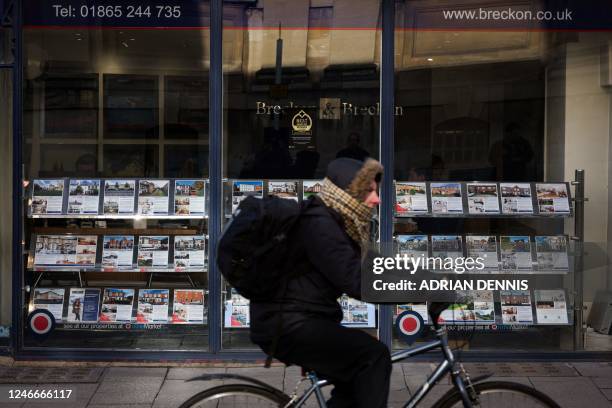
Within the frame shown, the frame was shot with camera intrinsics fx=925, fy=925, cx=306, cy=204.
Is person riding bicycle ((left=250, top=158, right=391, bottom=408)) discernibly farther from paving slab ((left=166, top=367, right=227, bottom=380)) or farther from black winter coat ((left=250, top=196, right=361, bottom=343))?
paving slab ((left=166, top=367, right=227, bottom=380))

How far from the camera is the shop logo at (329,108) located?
7.69 meters

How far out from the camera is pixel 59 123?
7.80m

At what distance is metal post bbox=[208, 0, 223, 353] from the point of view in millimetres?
7641

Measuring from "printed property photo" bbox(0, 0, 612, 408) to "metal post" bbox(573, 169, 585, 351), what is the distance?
13 millimetres

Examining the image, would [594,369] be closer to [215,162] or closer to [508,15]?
[508,15]

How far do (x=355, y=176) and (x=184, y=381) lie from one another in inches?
136

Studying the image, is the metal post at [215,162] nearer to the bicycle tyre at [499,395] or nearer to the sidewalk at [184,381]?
the sidewalk at [184,381]

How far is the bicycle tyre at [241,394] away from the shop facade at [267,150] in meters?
3.45

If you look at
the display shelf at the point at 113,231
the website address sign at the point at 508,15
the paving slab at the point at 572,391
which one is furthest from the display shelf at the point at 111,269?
the website address sign at the point at 508,15

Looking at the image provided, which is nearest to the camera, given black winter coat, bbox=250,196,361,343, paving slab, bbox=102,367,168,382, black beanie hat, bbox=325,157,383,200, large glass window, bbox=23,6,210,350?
black winter coat, bbox=250,196,361,343

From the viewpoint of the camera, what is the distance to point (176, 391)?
273 inches

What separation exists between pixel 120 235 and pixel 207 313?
1.00 m

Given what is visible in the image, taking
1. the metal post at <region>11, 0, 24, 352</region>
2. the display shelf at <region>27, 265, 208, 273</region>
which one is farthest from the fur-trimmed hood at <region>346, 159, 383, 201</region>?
the metal post at <region>11, 0, 24, 352</region>

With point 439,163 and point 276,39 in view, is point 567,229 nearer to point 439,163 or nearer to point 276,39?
point 439,163
